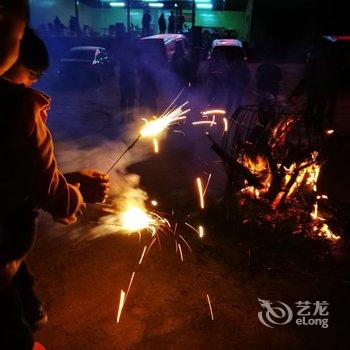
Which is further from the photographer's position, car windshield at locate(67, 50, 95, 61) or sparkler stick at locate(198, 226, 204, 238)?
car windshield at locate(67, 50, 95, 61)

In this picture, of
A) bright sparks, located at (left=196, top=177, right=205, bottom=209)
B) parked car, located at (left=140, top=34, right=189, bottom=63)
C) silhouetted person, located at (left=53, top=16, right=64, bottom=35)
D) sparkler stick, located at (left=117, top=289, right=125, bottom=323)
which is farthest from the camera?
silhouetted person, located at (left=53, top=16, right=64, bottom=35)

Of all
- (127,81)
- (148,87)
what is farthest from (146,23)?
(148,87)

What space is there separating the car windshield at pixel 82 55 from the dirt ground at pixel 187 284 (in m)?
13.1

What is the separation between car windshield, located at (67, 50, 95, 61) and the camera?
17.3m

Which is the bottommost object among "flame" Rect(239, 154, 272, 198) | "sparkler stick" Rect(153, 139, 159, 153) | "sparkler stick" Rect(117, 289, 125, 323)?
"sparkler stick" Rect(153, 139, 159, 153)

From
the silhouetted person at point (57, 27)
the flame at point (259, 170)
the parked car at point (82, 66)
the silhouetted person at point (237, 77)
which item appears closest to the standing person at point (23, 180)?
the flame at point (259, 170)

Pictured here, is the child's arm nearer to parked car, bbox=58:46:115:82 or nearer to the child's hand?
the child's hand

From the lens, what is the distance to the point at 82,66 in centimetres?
1702

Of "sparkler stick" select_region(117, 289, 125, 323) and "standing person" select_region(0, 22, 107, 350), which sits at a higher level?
"standing person" select_region(0, 22, 107, 350)

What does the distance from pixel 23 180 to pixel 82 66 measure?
54.2 ft

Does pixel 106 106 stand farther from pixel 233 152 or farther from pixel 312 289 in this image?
pixel 312 289

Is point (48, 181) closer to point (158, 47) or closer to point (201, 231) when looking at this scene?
point (201, 231)

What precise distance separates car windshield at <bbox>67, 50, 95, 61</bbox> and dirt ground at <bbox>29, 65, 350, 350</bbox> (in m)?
13.1

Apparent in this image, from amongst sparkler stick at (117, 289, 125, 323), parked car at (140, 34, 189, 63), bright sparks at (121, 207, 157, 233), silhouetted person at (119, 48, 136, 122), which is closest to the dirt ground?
sparkler stick at (117, 289, 125, 323)
